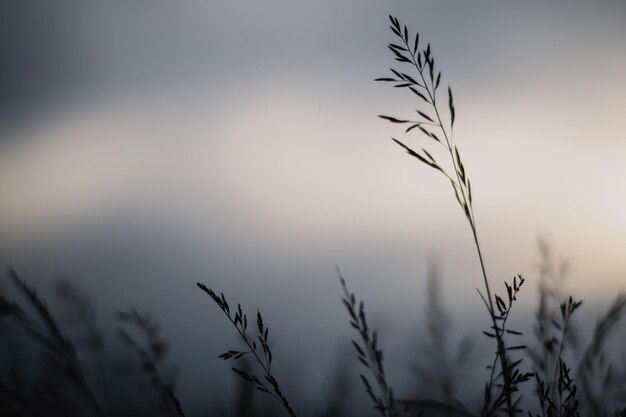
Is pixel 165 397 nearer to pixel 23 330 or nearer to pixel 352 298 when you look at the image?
→ pixel 23 330

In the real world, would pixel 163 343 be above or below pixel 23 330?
Result: below

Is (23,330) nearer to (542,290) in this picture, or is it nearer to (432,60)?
(432,60)

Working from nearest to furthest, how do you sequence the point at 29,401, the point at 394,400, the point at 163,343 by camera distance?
the point at 29,401, the point at 394,400, the point at 163,343

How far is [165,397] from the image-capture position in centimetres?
116

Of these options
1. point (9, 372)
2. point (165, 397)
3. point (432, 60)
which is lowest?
point (165, 397)

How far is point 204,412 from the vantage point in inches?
57.9

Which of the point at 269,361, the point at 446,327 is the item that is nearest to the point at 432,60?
the point at 269,361

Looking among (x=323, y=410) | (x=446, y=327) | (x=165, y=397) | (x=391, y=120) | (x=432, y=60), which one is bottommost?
(x=323, y=410)

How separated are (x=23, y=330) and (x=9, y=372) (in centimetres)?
9

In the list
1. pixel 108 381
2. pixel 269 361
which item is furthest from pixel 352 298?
pixel 108 381

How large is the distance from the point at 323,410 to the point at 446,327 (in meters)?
0.47

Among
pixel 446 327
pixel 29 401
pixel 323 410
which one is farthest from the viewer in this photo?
pixel 446 327

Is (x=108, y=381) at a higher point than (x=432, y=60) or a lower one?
lower

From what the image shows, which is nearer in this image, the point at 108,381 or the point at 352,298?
the point at 352,298
